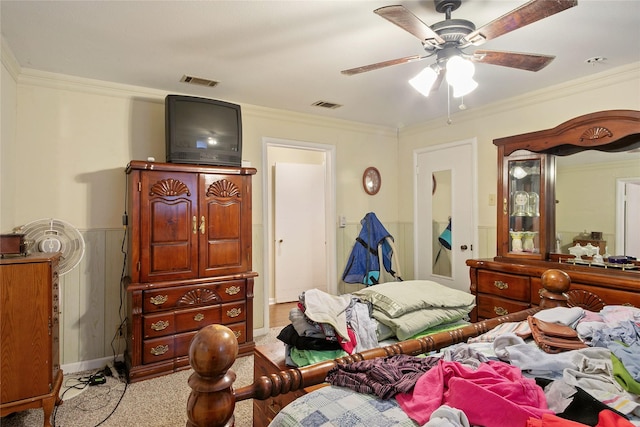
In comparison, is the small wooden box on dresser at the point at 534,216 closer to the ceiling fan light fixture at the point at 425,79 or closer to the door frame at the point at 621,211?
the door frame at the point at 621,211

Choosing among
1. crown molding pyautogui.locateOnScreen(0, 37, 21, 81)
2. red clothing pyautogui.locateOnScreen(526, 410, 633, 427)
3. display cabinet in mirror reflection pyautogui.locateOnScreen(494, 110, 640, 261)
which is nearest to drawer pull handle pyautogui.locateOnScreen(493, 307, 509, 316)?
display cabinet in mirror reflection pyautogui.locateOnScreen(494, 110, 640, 261)

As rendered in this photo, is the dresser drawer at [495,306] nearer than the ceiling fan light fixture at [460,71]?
No

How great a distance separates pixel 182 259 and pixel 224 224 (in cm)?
45

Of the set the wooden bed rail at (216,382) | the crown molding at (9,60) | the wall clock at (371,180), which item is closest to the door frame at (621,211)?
the wall clock at (371,180)

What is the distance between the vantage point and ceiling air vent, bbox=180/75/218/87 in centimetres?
296

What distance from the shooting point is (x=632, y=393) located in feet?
3.21

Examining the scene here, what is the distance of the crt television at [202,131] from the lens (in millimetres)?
2939

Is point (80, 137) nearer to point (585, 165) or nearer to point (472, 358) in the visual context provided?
point (472, 358)

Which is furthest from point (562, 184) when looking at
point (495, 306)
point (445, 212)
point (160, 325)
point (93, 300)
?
point (93, 300)

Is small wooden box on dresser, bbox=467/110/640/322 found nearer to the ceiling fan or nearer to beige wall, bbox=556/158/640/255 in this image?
beige wall, bbox=556/158/640/255

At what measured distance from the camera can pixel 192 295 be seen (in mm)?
2941

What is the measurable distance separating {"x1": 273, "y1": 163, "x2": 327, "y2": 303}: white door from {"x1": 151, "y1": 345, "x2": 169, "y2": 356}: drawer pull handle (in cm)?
239

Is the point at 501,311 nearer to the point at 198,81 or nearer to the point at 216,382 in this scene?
the point at 216,382

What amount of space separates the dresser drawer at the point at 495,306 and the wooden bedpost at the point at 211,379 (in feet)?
8.42
